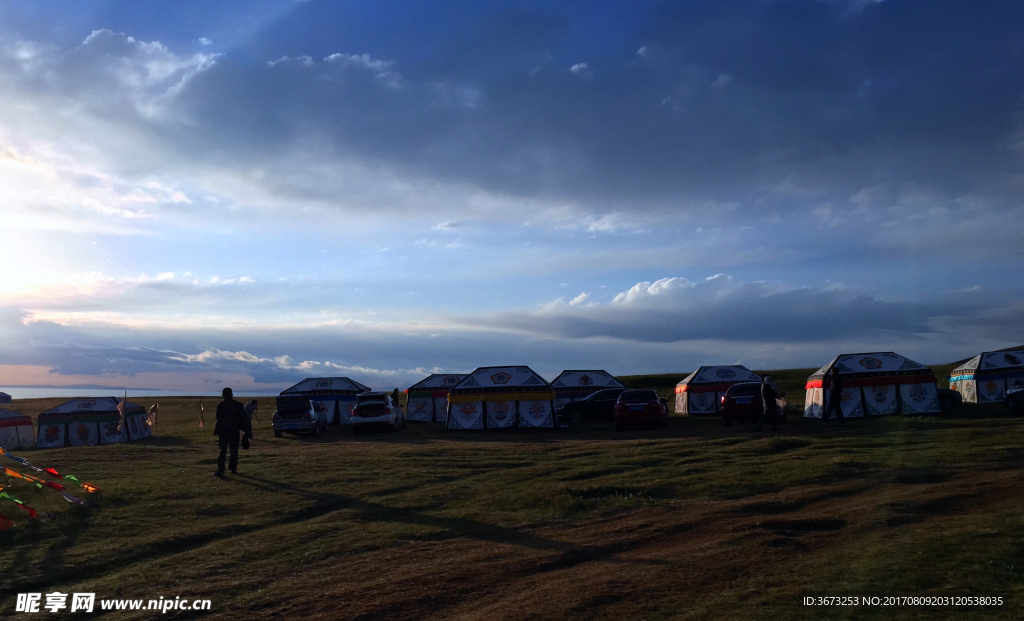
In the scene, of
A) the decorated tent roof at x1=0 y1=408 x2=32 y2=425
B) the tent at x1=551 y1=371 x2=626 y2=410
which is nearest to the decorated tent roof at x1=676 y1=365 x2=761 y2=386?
the tent at x1=551 y1=371 x2=626 y2=410

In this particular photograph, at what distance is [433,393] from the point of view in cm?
3919

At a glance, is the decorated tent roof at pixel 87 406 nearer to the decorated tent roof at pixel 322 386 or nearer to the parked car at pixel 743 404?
the decorated tent roof at pixel 322 386

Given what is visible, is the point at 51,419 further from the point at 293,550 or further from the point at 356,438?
the point at 293,550

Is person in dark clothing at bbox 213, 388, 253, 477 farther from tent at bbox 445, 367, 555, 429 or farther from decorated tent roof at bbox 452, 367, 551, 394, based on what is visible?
decorated tent roof at bbox 452, 367, 551, 394

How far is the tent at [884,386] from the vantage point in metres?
28.3

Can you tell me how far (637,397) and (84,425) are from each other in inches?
1023

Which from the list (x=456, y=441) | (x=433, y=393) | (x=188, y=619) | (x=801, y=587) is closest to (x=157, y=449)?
(x=456, y=441)

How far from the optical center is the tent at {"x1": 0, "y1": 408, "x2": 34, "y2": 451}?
34.5 m

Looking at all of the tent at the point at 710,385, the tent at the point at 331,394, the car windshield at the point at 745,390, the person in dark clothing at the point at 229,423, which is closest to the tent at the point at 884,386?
the car windshield at the point at 745,390

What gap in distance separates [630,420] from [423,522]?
58.7ft

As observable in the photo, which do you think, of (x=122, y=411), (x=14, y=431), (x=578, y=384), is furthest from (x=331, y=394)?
(x=14, y=431)

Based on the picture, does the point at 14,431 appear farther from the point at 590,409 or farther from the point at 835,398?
the point at 835,398

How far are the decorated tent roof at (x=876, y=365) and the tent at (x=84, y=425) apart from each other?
31.9 metres

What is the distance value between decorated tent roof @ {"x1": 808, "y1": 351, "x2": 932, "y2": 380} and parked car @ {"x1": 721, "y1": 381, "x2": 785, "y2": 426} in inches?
132
